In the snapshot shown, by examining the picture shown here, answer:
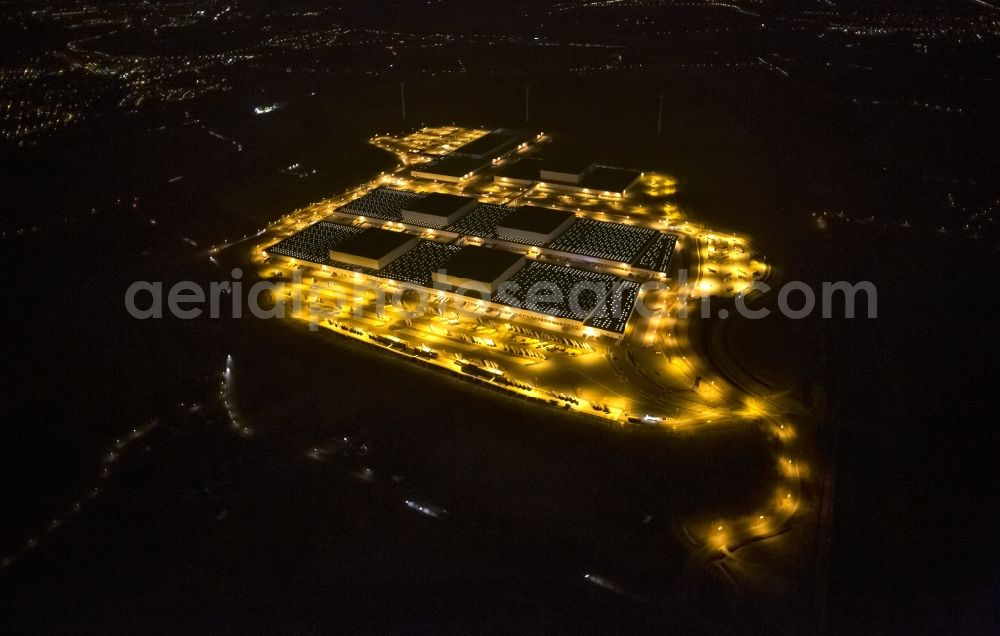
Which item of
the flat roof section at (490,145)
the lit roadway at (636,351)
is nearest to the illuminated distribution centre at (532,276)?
the lit roadway at (636,351)

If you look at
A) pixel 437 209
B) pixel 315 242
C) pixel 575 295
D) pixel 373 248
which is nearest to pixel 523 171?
pixel 437 209

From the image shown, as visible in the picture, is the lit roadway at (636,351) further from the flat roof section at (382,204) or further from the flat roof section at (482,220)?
the flat roof section at (482,220)

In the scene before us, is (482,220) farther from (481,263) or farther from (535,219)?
(481,263)

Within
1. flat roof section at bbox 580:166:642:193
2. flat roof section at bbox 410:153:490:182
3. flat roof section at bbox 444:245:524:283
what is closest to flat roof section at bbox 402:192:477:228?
flat roof section at bbox 444:245:524:283

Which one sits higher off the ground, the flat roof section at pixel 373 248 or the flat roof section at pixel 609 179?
the flat roof section at pixel 609 179

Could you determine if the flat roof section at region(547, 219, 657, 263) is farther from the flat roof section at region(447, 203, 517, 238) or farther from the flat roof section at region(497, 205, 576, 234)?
the flat roof section at region(447, 203, 517, 238)
